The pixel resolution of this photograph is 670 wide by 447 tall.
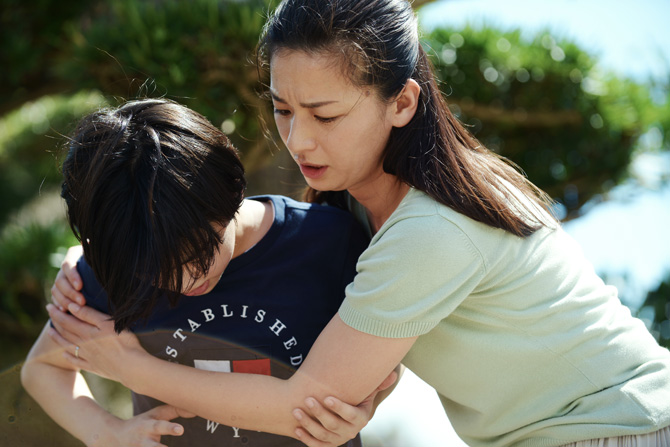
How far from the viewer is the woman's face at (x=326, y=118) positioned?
1.49 meters

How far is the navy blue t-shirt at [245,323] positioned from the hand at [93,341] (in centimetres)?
5

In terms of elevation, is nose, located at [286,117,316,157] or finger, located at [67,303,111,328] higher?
nose, located at [286,117,316,157]

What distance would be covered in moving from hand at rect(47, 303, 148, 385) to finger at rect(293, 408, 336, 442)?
0.41m

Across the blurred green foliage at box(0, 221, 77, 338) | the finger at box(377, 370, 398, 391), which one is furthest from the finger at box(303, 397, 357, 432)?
the blurred green foliage at box(0, 221, 77, 338)

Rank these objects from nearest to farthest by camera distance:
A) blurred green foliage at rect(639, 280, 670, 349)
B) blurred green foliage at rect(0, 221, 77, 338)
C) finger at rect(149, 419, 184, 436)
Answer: finger at rect(149, 419, 184, 436) → blurred green foliage at rect(639, 280, 670, 349) → blurred green foliage at rect(0, 221, 77, 338)

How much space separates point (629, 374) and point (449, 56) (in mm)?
2628

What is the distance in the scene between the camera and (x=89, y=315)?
1.68 m

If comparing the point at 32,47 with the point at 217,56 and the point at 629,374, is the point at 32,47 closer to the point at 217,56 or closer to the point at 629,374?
the point at 217,56

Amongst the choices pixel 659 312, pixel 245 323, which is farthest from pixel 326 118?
pixel 659 312

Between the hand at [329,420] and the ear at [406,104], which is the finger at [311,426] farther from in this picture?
the ear at [406,104]

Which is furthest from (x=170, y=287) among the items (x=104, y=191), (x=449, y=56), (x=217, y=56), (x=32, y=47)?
(x=32, y=47)

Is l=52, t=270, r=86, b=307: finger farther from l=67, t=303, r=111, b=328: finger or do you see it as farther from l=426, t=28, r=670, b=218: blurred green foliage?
l=426, t=28, r=670, b=218: blurred green foliage

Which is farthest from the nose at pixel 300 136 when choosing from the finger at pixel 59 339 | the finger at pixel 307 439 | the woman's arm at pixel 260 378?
the finger at pixel 59 339

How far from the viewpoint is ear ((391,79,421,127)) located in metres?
1.59
